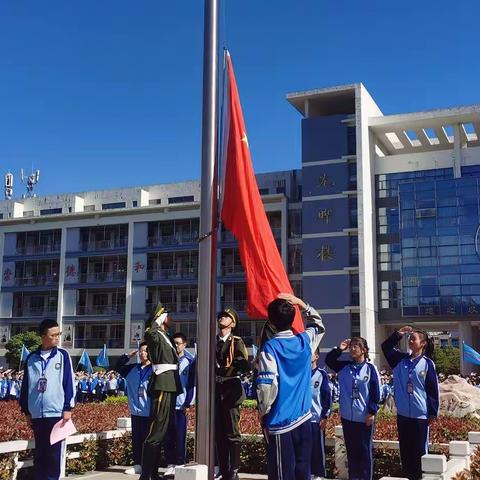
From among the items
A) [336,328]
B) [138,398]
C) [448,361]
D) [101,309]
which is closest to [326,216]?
[336,328]

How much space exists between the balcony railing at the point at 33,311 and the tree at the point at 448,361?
2836 cm

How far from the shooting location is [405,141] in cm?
4766

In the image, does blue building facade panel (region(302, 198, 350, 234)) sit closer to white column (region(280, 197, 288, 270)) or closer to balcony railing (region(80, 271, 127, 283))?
white column (region(280, 197, 288, 270))

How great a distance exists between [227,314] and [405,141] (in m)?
43.0

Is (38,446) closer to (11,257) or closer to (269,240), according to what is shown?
(269,240)

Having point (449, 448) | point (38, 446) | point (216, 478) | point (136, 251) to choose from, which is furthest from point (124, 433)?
point (136, 251)

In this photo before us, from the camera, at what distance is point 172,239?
49250mm

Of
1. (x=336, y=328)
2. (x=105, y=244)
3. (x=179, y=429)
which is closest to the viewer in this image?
(x=179, y=429)

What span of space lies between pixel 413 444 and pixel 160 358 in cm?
264

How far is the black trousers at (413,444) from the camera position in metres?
6.78

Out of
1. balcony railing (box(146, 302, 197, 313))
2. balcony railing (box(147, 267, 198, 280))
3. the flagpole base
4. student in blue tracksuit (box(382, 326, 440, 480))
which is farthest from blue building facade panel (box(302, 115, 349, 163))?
the flagpole base

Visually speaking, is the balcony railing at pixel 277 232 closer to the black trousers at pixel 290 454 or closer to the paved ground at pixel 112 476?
the paved ground at pixel 112 476

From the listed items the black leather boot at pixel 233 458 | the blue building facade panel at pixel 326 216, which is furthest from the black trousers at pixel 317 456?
the blue building facade panel at pixel 326 216

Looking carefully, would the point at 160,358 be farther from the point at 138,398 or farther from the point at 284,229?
the point at 284,229
